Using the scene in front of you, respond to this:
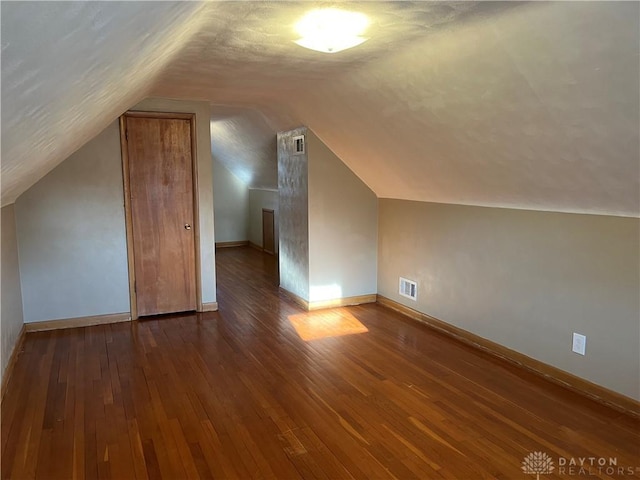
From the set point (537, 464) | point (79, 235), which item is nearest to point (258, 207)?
point (79, 235)

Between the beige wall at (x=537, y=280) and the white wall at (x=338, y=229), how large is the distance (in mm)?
525

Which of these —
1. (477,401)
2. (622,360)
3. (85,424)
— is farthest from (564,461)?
(85,424)

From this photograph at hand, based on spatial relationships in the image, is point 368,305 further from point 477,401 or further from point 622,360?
point 622,360

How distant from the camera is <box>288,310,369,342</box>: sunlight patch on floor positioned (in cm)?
383

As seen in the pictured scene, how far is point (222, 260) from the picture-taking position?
7246 millimetres

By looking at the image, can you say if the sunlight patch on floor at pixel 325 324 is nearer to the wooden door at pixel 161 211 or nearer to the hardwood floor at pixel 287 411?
the hardwood floor at pixel 287 411

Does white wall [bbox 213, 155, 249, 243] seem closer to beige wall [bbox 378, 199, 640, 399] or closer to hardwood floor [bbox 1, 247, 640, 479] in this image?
hardwood floor [bbox 1, 247, 640, 479]

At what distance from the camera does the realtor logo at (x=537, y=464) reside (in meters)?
2.03

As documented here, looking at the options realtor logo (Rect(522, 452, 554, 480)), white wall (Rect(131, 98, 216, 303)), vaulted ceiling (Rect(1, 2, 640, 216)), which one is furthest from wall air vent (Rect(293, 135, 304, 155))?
realtor logo (Rect(522, 452, 554, 480))

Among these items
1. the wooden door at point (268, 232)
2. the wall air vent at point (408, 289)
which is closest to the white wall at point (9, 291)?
the wall air vent at point (408, 289)

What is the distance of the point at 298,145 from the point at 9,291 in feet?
9.03

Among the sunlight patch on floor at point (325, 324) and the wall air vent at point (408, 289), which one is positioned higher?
the wall air vent at point (408, 289)

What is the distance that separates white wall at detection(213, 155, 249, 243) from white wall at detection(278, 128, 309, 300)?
354cm
